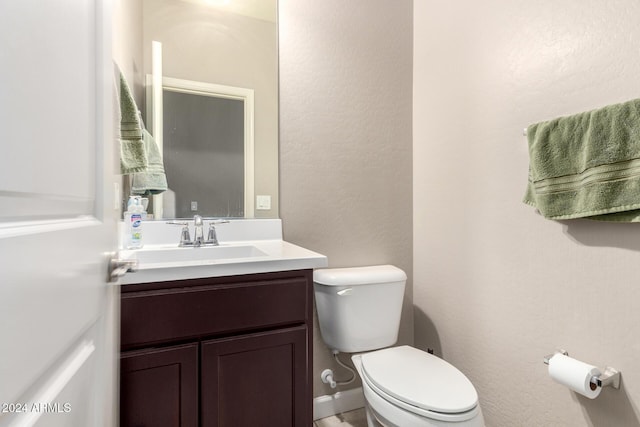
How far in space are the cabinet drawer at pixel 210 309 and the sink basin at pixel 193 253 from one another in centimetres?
23

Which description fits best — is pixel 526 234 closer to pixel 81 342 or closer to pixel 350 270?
pixel 350 270

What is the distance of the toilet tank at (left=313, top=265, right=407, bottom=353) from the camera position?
4.83 ft

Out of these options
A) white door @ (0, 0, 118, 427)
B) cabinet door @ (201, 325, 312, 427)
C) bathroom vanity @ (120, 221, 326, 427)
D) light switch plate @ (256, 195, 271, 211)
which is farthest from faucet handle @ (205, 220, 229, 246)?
white door @ (0, 0, 118, 427)

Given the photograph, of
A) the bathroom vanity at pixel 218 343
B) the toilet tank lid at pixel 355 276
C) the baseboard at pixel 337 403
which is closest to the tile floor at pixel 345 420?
the baseboard at pixel 337 403

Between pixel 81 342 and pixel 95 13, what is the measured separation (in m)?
0.60

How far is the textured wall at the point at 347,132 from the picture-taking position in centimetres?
163

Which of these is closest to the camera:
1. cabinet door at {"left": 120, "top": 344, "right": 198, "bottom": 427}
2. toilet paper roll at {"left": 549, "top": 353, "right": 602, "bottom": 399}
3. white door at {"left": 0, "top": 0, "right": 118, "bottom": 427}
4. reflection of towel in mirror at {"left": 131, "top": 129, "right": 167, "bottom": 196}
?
white door at {"left": 0, "top": 0, "right": 118, "bottom": 427}

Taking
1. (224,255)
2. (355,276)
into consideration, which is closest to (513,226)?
(355,276)

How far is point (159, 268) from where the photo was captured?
921mm

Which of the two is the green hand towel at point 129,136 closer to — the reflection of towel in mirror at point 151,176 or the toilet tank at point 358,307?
the reflection of towel in mirror at point 151,176

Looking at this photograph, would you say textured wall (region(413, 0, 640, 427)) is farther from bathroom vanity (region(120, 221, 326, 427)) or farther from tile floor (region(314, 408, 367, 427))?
bathroom vanity (region(120, 221, 326, 427))

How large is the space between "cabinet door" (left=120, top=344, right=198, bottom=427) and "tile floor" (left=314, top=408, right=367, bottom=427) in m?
0.89

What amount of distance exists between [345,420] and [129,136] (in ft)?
5.27

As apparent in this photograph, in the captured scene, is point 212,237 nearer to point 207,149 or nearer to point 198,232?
point 198,232
